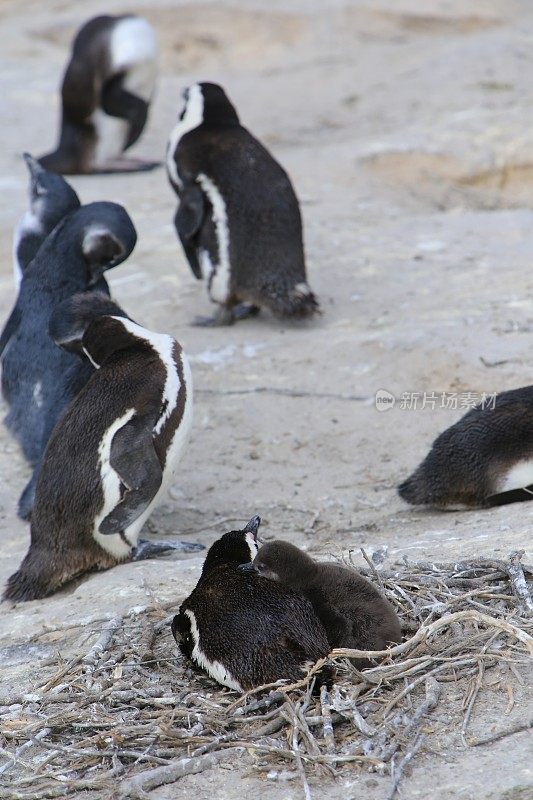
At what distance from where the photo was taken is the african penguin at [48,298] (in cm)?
534

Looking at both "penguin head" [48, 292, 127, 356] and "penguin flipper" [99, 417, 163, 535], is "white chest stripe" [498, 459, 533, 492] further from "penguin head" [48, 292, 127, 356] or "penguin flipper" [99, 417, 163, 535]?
"penguin head" [48, 292, 127, 356]

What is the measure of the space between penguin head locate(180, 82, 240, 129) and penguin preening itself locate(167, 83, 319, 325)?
200mm

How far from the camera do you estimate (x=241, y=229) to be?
658 centimetres

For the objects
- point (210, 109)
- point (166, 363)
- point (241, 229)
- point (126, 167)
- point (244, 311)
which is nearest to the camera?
point (166, 363)

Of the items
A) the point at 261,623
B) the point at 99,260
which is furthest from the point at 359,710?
the point at 99,260

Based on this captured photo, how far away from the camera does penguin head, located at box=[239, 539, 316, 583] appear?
3.25 m

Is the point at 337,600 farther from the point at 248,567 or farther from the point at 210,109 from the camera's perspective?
the point at 210,109

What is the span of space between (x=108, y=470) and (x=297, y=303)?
251 cm

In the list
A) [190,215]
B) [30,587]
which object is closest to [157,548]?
[30,587]

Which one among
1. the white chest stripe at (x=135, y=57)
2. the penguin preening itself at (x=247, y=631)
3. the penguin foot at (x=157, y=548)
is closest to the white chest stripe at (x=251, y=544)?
the penguin preening itself at (x=247, y=631)

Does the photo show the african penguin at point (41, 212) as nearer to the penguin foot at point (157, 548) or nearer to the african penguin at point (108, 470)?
the african penguin at point (108, 470)

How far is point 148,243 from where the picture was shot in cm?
777

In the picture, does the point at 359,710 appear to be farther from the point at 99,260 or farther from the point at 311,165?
the point at 311,165

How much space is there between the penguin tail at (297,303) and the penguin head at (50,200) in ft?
3.74
